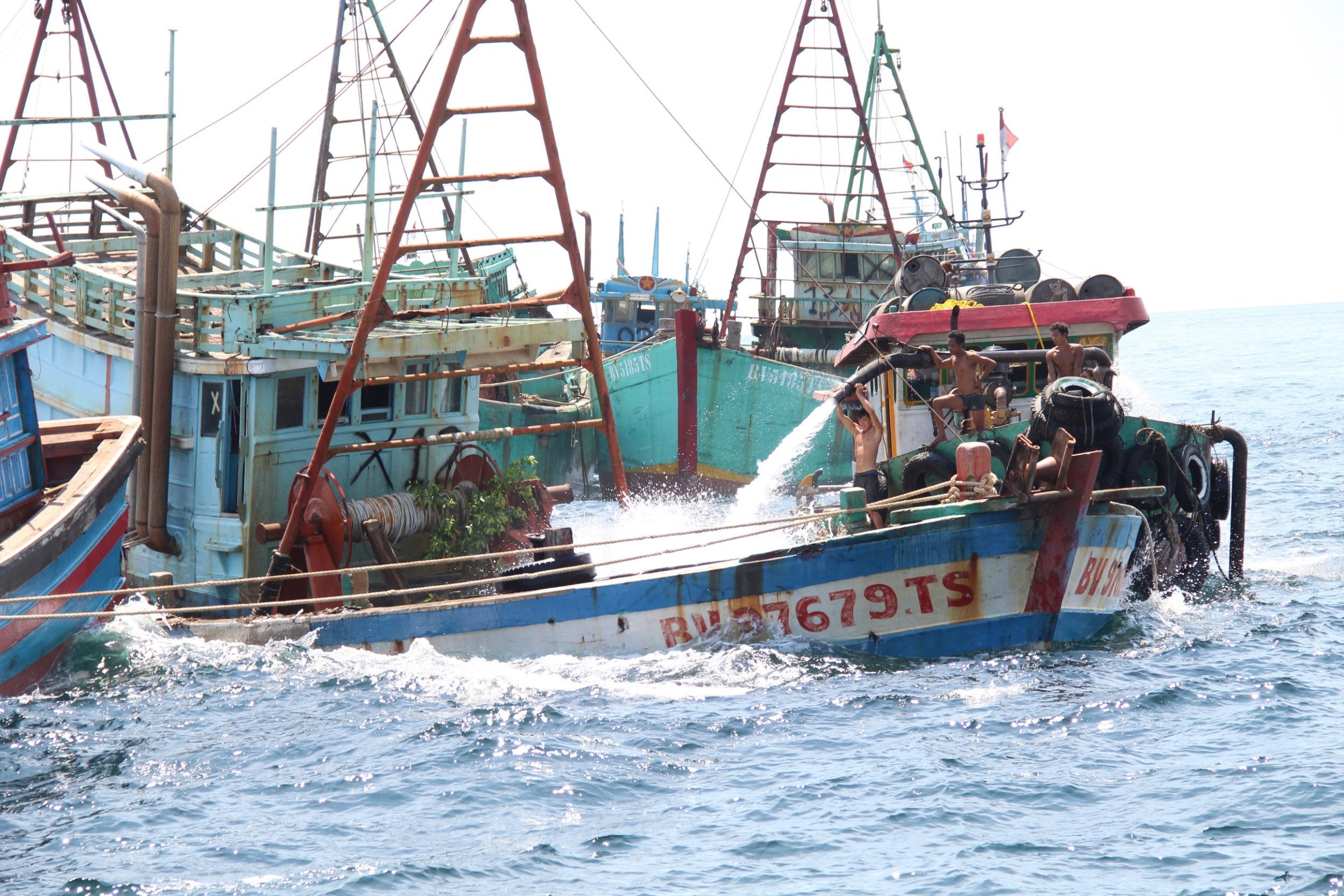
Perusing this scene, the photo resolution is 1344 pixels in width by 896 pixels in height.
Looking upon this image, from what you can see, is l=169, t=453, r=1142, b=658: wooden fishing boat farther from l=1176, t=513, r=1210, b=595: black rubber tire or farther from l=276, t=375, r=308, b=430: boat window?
l=276, t=375, r=308, b=430: boat window

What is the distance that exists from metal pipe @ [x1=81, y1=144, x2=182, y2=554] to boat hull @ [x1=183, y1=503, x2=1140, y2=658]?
4.31m

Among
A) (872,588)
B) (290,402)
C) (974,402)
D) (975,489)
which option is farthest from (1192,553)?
(290,402)

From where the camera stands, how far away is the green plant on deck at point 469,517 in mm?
15172

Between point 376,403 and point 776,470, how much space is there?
14.6 metres

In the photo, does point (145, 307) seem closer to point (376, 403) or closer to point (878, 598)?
point (376, 403)

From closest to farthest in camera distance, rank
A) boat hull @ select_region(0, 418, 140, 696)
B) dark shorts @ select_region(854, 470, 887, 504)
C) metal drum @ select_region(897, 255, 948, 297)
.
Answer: boat hull @ select_region(0, 418, 140, 696), dark shorts @ select_region(854, 470, 887, 504), metal drum @ select_region(897, 255, 948, 297)

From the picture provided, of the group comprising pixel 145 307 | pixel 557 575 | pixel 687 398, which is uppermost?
pixel 145 307

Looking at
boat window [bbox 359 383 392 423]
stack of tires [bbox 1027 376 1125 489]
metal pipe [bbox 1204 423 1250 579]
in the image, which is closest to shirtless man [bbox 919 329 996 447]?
stack of tires [bbox 1027 376 1125 489]

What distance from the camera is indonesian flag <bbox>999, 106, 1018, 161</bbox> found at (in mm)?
33656

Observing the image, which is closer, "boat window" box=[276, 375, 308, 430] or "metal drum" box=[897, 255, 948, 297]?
"boat window" box=[276, 375, 308, 430]

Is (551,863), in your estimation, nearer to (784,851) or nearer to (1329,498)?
(784,851)

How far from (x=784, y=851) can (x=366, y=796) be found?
9.87ft

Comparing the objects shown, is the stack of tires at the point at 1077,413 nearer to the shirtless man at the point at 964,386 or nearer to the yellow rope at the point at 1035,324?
the shirtless man at the point at 964,386

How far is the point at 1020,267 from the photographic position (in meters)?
18.3
